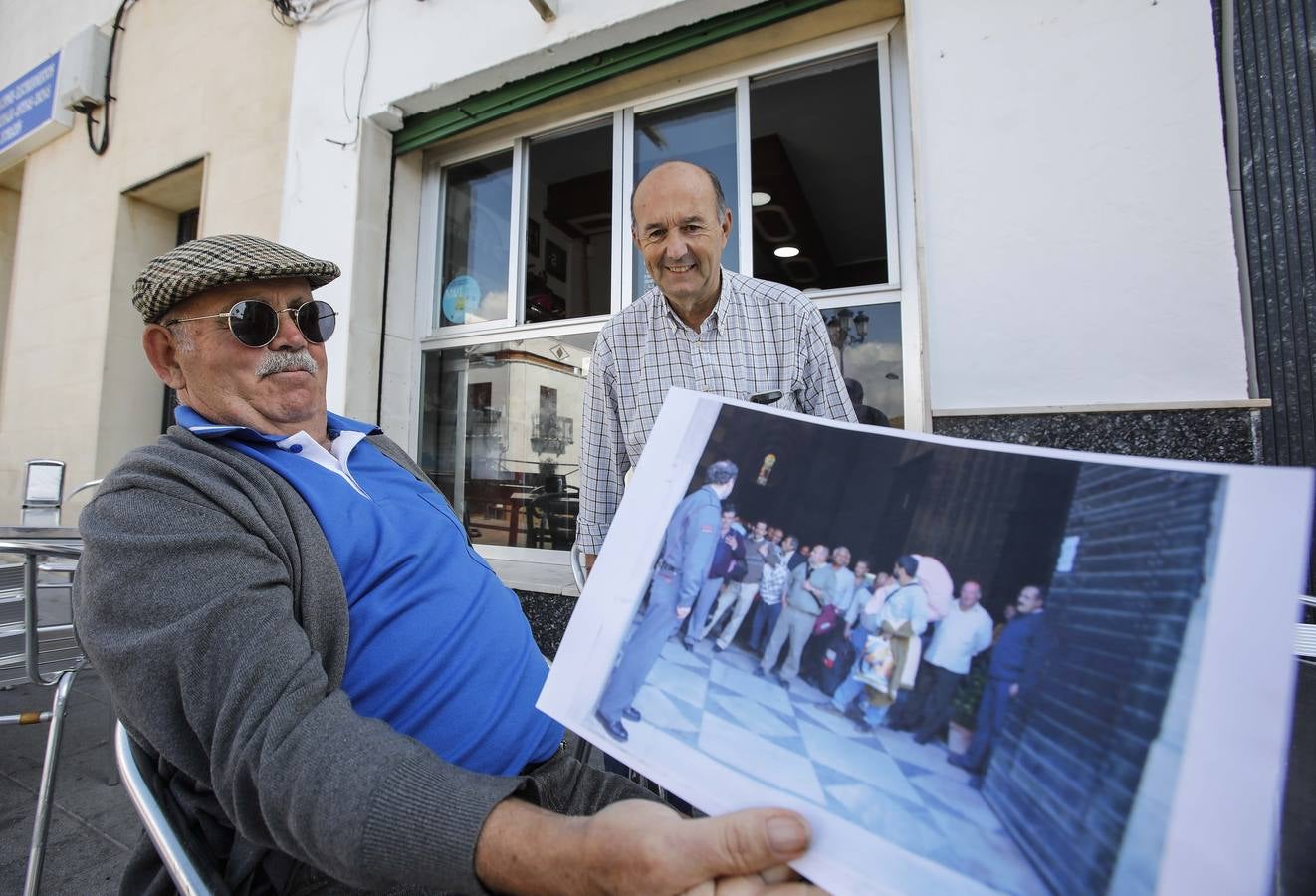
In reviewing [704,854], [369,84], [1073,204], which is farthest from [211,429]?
[369,84]

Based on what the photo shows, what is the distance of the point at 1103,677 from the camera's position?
0.41 metres

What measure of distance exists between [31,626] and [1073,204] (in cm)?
319

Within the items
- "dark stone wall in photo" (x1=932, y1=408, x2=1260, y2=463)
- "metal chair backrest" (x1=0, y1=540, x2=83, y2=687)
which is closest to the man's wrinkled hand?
"dark stone wall in photo" (x1=932, y1=408, x2=1260, y2=463)

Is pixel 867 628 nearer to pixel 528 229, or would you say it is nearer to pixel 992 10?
pixel 992 10

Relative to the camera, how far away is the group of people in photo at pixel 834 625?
453mm

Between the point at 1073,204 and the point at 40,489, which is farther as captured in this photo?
the point at 40,489

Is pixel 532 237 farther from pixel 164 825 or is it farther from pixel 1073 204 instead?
pixel 164 825

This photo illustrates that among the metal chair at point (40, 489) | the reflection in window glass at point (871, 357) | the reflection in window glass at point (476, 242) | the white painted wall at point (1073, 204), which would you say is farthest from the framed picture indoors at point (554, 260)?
the metal chair at point (40, 489)

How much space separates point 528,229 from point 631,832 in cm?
343

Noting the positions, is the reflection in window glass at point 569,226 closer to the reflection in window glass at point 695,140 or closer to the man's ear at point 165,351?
the reflection in window glass at point 695,140

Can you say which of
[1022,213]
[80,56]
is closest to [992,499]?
[1022,213]

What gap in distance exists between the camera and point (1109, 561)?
1.45 ft

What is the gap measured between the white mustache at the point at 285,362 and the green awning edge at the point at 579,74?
7.65 ft

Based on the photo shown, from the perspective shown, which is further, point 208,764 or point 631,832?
point 208,764
